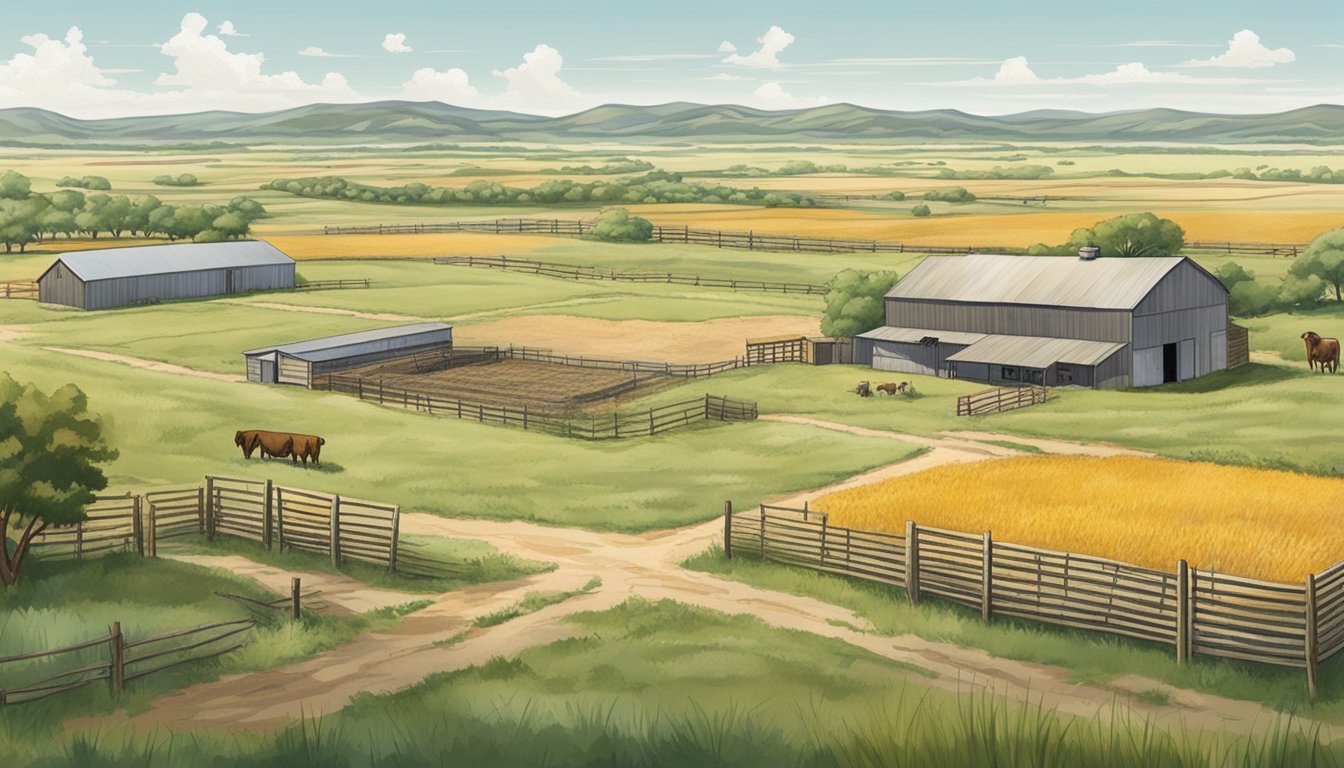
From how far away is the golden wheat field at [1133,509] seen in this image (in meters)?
32.0

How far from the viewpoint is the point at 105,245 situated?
135 metres

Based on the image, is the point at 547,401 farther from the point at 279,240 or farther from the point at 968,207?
the point at 968,207

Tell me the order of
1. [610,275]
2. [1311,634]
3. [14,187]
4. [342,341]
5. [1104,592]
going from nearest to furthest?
[1311,634] → [1104,592] → [342,341] → [610,275] → [14,187]

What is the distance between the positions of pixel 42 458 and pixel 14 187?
138826 mm

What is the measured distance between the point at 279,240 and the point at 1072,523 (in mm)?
118810

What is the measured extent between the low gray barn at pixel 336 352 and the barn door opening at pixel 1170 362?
3539 centimetres

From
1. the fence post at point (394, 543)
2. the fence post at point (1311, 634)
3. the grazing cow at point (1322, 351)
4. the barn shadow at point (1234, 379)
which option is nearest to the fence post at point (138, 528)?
the fence post at point (394, 543)

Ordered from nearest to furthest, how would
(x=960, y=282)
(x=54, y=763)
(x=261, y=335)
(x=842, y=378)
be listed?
(x=54, y=763), (x=842, y=378), (x=960, y=282), (x=261, y=335)

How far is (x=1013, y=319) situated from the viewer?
7206 cm

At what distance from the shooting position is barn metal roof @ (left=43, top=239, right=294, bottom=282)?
9569 centimetres

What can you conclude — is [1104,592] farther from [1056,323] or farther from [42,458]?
[1056,323]

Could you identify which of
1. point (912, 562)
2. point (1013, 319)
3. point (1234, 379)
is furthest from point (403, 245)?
point (912, 562)

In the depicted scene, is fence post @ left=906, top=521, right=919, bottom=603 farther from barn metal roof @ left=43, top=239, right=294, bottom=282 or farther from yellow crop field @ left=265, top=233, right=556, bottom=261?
yellow crop field @ left=265, top=233, right=556, bottom=261

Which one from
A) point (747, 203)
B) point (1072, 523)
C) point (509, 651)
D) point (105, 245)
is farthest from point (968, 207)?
point (509, 651)
